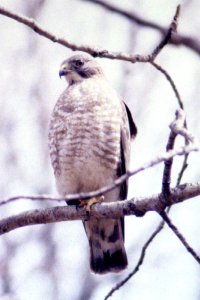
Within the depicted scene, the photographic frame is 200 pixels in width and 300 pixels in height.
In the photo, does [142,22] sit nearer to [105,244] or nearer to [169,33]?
[169,33]

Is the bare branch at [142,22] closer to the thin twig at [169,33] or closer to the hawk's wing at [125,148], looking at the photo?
the thin twig at [169,33]

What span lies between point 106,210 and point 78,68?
2.35 m

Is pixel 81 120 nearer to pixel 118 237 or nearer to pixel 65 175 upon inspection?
pixel 65 175

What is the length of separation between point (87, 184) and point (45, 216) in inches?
44.8

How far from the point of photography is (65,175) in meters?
4.86

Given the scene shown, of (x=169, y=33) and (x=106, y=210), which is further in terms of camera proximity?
(x=106, y=210)

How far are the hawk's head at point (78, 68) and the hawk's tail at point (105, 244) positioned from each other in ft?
4.34

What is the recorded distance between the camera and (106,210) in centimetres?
363

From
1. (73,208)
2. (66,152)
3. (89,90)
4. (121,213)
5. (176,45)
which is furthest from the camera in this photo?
(89,90)

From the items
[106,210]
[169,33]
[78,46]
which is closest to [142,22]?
[169,33]

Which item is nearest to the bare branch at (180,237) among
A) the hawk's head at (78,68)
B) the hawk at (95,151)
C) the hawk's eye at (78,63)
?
the hawk at (95,151)

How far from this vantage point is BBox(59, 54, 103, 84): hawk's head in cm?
559

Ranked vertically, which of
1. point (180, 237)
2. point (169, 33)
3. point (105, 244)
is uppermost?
point (169, 33)

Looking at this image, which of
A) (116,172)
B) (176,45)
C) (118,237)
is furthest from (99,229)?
(176,45)
